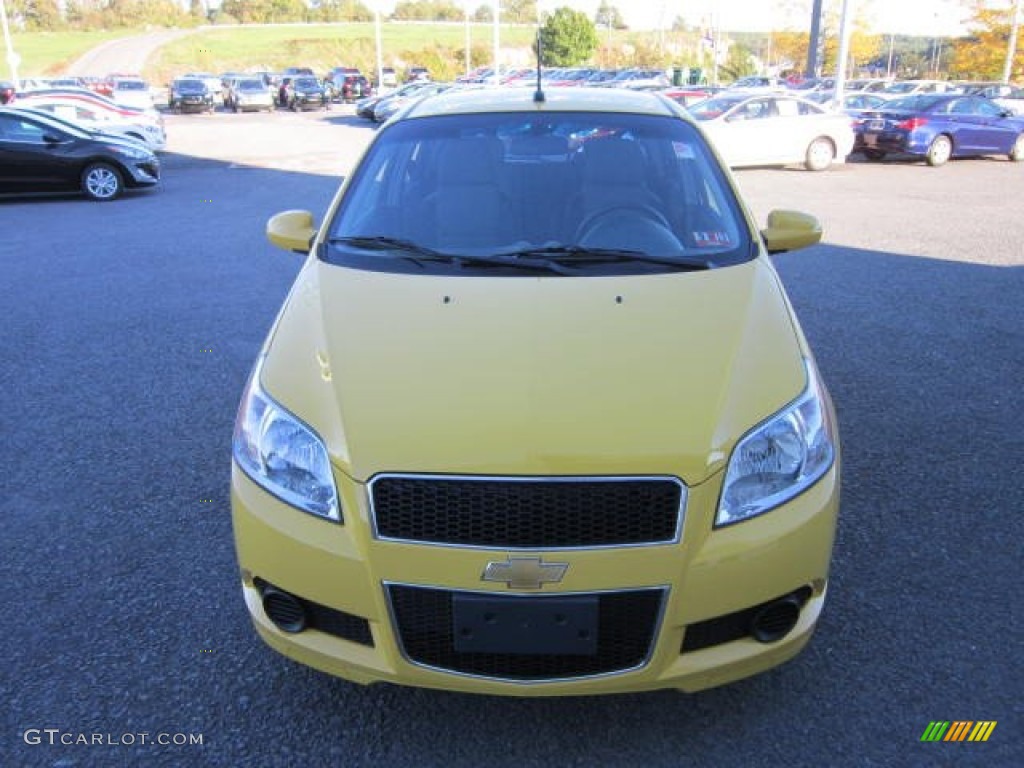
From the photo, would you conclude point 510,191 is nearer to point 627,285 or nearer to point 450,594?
point 627,285

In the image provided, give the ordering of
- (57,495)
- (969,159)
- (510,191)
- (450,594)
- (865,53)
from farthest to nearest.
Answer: (865,53)
(969,159)
(57,495)
(510,191)
(450,594)

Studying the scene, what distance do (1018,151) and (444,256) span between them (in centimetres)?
2092

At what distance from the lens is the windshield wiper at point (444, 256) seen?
3.09 metres

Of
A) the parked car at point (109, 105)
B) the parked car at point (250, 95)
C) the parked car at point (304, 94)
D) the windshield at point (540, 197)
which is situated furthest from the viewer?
the parked car at point (304, 94)

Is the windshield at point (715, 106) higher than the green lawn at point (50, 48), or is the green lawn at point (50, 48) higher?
the green lawn at point (50, 48)

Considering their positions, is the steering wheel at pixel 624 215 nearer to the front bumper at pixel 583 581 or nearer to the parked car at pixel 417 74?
the front bumper at pixel 583 581

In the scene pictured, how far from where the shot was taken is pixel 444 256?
3.17m

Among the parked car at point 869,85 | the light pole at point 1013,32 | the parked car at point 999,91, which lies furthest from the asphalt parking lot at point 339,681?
the light pole at point 1013,32

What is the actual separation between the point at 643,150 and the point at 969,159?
19.9 metres

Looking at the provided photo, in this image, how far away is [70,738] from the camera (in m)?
2.48

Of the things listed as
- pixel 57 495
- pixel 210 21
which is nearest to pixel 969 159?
pixel 57 495

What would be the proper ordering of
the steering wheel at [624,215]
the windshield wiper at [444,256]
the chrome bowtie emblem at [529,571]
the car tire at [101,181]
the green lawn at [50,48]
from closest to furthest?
the chrome bowtie emblem at [529,571]
the windshield wiper at [444,256]
the steering wheel at [624,215]
the car tire at [101,181]
the green lawn at [50,48]

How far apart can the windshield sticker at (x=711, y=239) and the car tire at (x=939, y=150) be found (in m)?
17.4

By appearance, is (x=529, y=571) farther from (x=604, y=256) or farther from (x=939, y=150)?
(x=939, y=150)
